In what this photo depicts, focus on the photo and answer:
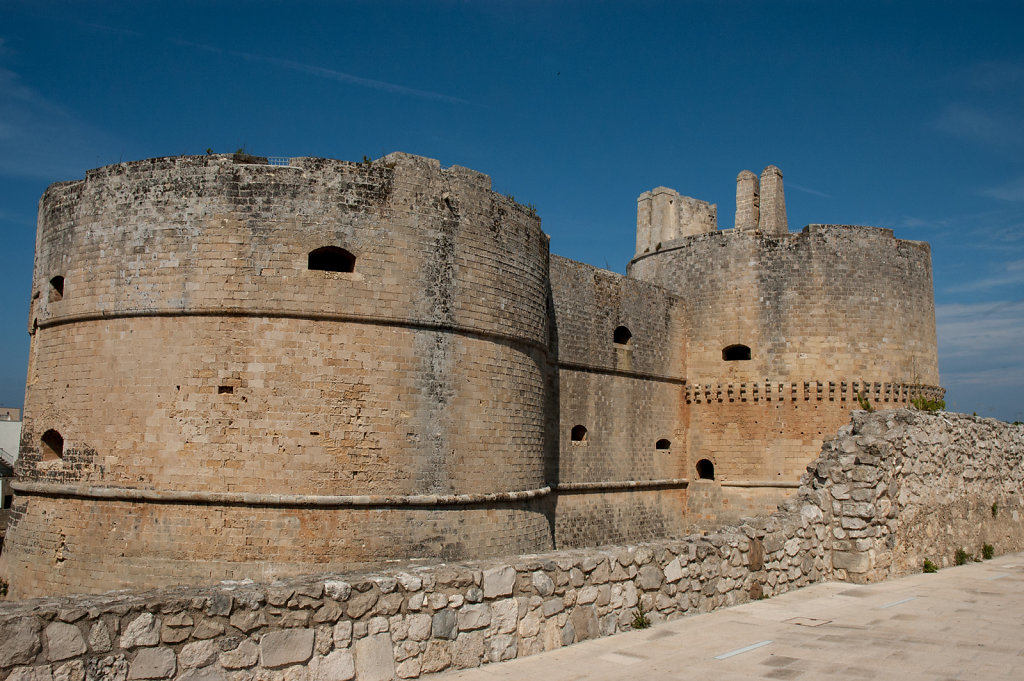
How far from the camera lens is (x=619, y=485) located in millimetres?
14836

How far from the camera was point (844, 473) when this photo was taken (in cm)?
852

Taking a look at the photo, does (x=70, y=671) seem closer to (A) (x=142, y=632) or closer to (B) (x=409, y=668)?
(A) (x=142, y=632)

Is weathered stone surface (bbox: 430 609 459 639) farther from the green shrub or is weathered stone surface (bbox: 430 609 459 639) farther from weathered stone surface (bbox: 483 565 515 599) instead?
the green shrub

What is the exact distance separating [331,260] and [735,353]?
9718 mm

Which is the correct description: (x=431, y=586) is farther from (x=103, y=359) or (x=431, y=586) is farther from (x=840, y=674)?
(x=103, y=359)

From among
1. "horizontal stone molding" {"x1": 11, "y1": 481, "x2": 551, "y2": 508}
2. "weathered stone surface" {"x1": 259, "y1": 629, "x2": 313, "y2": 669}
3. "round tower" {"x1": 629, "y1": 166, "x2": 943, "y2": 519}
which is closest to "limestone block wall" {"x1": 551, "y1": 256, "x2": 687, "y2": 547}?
"round tower" {"x1": 629, "y1": 166, "x2": 943, "y2": 519}

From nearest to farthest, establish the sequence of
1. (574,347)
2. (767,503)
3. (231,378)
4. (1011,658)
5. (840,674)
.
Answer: (840,674)
(1011,658)
(231,378)
(574,347)
(767,503)

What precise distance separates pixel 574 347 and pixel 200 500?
711 cm

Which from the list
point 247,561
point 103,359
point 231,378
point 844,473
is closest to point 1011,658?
point 844,473

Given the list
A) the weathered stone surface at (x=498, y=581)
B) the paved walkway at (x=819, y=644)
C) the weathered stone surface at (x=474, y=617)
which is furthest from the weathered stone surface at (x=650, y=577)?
the weathered stone surface at (x=474, y=617)

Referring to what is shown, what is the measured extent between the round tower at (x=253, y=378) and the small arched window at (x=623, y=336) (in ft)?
18.3

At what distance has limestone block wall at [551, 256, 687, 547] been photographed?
1391 centimetres

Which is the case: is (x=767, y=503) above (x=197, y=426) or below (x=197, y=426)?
below

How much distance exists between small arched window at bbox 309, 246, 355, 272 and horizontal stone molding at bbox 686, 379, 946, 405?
9.24m
